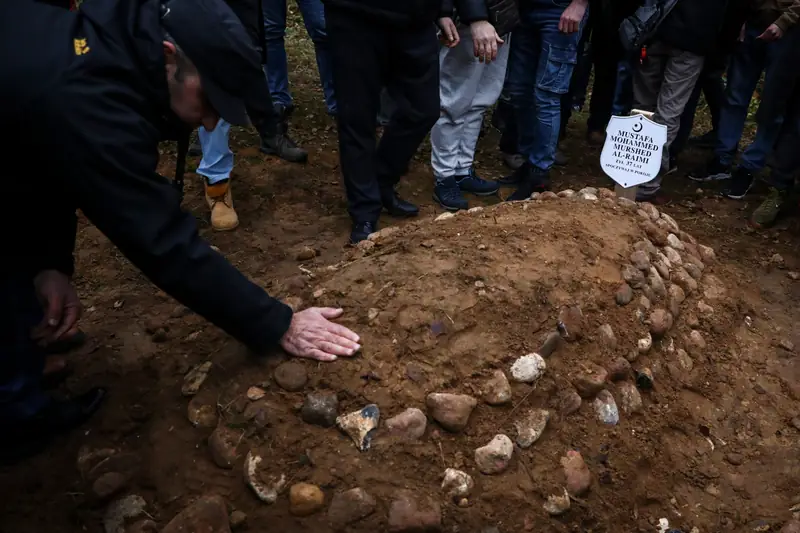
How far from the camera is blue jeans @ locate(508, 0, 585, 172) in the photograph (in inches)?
175

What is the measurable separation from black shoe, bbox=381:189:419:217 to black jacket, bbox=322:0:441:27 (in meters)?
1.22

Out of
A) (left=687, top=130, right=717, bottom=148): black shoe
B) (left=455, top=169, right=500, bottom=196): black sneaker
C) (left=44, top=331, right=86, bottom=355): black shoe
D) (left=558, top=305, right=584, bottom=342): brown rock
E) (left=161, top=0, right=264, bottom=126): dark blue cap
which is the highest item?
(left=161, top=0, right=264, bottom=126): dark blue cap

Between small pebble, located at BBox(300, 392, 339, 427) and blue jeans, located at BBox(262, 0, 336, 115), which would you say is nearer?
small pebble, located at BBox(300, 392, 339, 427)

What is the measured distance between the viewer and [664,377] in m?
2.84

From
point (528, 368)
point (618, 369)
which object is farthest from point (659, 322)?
point (528, 368)

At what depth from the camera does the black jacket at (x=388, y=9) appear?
349cm

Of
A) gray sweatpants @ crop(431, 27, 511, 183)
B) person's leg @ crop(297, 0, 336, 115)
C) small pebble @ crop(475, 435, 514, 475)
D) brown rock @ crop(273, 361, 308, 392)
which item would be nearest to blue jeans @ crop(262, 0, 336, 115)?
person's leg @ crop(297, 0, 336, 115)

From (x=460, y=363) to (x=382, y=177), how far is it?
2.19m

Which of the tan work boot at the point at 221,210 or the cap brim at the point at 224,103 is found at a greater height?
the cap brim at the point at 224,103

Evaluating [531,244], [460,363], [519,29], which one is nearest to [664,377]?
[531,244]

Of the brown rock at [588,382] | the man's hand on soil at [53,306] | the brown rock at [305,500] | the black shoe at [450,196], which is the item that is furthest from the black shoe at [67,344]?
the black shoe at [450,196]

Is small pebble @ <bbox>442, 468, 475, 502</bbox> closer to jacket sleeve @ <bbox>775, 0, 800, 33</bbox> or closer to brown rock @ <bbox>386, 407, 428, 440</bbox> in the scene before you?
brown rock @ <bbox>386, 407, 428, 440</bbox>

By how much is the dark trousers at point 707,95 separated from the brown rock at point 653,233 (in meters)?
1.98

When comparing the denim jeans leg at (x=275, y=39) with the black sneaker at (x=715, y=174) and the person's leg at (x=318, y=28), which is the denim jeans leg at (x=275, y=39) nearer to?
the person's leg at (x=318, y=28)
